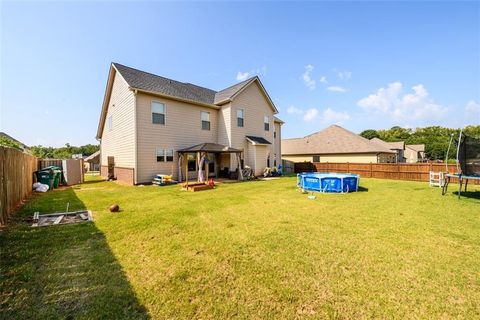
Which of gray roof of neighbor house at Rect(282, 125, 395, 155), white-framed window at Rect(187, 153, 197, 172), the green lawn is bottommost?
the green lawn

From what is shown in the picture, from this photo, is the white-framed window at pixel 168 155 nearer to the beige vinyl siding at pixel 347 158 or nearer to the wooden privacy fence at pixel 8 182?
the wooden privacy fence at pixel 8 182

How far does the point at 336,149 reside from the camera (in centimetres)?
2556

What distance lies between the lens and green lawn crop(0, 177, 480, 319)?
2402mm

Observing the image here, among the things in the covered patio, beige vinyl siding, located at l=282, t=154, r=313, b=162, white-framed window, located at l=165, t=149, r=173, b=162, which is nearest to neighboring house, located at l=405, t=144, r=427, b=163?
beige vinyl siding, located at l=282, t=154, r=313, b=162

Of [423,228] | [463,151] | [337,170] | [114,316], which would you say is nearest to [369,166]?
[337,170]

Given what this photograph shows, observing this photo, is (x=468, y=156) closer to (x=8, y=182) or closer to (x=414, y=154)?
(x=8, y=182)

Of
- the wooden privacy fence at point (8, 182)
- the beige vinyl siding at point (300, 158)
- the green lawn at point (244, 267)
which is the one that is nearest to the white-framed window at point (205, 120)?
the wooden privacy fence at point (8, 182)

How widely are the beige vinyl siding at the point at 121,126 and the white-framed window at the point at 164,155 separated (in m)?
1.61

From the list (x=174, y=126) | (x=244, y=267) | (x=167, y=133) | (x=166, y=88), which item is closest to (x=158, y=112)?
(x=174, y=126)

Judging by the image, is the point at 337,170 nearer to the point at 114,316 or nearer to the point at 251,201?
the point at 251,201

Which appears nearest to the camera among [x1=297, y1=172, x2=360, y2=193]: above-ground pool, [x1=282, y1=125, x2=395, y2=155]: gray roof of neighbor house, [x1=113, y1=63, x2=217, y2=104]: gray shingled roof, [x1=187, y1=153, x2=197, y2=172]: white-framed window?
[x1=297, y1=172, x2=360, y2=193]: above-ground pool

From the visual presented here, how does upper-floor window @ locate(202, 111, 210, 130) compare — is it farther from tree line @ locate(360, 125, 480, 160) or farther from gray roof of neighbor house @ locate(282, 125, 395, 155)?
tree line @ locate(360, 125, 480, 160)

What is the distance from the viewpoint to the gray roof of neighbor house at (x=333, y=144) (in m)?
24.3

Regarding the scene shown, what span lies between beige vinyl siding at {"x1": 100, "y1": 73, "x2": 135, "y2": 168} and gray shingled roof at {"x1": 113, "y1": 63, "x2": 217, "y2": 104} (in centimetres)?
65
